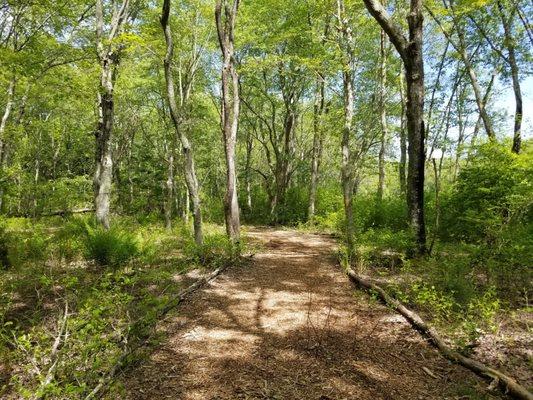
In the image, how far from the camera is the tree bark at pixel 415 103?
689 cm

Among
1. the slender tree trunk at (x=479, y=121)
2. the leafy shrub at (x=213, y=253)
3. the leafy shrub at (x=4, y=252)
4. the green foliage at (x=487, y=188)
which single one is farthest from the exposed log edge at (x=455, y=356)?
the leafy shrub at (x=4, y=252)

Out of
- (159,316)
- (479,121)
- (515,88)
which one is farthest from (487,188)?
(479,121)

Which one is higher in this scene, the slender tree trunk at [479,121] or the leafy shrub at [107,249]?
the slender tree trunk at [479,121]

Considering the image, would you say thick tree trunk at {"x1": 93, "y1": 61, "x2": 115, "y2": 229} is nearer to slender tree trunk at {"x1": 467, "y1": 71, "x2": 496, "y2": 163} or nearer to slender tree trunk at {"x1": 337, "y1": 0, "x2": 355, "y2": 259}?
slender tree trunk at {"x1": 337, "y1": 0, "x2": 355, "y2": 259}

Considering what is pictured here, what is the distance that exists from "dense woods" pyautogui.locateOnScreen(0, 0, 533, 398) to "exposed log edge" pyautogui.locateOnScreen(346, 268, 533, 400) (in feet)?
0.57

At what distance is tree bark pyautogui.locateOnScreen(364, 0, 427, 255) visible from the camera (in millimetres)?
6887

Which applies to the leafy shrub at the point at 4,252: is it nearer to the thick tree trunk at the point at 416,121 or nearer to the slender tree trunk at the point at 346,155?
the slender tree trunk at the point at 346,155

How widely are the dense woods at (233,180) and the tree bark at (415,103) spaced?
3 centimetres

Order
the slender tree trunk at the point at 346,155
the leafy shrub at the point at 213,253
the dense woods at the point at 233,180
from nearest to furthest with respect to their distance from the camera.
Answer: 1. the dense woods at the point at 233,180
2. the leafy shrub at the point at 213,253
3. the slender tree trunk at the point at 346,155

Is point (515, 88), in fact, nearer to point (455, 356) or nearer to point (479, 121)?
point (455, 356)

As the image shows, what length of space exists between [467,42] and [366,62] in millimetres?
4721

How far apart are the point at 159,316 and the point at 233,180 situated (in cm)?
490

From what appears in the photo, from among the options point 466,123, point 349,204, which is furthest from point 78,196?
point 466,123

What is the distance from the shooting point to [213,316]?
16.5 ft
